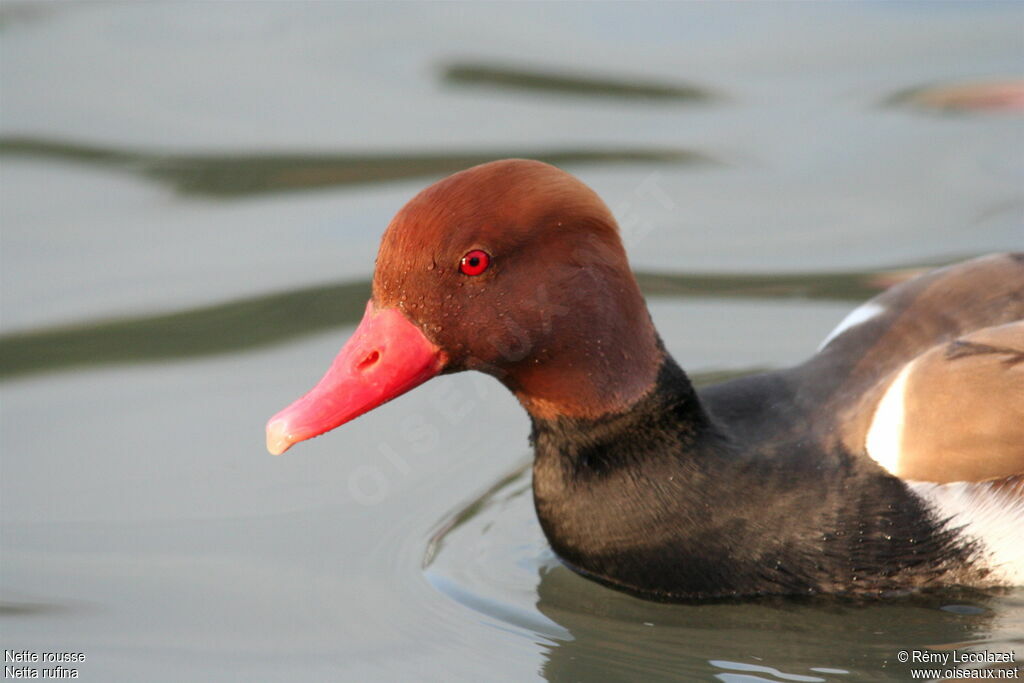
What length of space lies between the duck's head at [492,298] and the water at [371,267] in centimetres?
83

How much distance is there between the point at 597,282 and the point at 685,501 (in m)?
0.74

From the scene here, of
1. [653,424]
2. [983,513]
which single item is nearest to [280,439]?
[653,424]

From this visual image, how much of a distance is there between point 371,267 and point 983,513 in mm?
3271

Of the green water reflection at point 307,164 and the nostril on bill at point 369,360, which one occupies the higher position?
the green water reflection at point 307,164

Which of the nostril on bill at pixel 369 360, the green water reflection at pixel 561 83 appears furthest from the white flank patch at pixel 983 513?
the green water reflection at pixel 561 83

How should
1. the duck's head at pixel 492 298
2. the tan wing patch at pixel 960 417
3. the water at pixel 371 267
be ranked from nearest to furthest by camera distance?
1. the duck's head at pixel 492 298
2. the tan wing patch at pixel 960 417
3. the water at pixel 371 267

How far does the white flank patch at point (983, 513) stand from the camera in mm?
4273

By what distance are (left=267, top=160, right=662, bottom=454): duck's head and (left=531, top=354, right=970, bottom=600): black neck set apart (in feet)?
0.74

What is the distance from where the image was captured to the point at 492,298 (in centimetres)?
411

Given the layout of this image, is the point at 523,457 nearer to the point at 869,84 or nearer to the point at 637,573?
the point at 637,573

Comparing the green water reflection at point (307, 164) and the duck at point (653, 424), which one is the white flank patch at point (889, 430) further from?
the green water reflection at point (307, 164)

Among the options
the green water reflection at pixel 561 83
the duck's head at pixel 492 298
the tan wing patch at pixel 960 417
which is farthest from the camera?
the green water reflection at pixel 561 83

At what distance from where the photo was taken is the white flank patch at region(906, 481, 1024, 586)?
14.0 ft

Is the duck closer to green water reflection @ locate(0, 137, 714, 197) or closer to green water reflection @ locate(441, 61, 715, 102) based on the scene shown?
green water reflection @ locate(0, 137, 714, 197)
